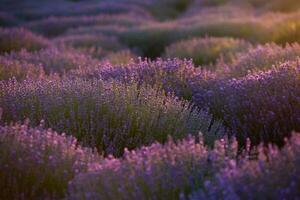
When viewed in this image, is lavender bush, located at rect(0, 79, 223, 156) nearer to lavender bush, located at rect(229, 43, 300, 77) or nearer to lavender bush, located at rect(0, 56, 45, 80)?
lavender bush, located at rect(0, 56, 45, 80)

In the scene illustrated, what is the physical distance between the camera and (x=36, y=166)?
2746 mm

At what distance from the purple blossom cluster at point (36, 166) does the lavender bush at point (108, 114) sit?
0.49 meters

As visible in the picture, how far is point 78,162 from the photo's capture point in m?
2.77

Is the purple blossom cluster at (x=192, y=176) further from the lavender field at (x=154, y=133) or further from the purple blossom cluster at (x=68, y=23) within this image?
the purple blossom cluster at (x=68, y=23)

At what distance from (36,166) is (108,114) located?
35.1 inches

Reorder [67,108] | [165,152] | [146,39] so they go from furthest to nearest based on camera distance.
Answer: [146,39] < [67,108] < [165,152]

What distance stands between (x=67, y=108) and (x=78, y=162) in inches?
37.7

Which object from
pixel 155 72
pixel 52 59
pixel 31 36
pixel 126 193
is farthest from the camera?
pixel 31 36

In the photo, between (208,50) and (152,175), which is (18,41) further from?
(152,175)

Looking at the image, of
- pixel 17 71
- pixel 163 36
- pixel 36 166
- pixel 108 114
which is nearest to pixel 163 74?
pixel 108 114

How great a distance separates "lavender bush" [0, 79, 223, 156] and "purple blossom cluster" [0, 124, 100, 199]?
492 mm

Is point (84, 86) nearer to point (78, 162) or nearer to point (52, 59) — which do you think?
point (78, 162)

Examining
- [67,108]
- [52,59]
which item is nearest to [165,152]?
[67,108]

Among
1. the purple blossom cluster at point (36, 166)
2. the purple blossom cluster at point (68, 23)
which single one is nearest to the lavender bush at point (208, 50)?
the purple blossom cluster at point (36, 166)
